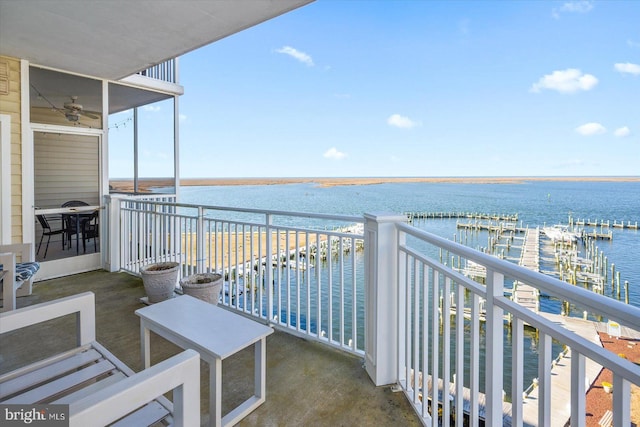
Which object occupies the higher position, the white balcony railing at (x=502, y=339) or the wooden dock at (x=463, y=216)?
the white balcony railing at (x=502, y=339)

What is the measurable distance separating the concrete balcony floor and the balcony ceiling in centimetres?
275

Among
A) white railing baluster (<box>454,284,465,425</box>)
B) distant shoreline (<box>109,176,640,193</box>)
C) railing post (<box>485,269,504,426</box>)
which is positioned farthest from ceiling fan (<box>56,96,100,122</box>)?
railing post (<box>485,269,504,426</box>)

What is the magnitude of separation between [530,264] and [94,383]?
2603 cm

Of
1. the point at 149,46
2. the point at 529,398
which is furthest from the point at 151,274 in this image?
the point at 529,398

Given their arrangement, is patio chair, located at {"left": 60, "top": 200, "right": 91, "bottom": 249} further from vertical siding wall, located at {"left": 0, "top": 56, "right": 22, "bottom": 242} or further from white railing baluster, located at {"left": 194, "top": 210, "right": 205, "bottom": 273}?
white railing baluster, located at {"left": 194, "top": 210, "right": 205, "bottom": 273}

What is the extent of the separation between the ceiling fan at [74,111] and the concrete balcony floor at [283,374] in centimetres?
273

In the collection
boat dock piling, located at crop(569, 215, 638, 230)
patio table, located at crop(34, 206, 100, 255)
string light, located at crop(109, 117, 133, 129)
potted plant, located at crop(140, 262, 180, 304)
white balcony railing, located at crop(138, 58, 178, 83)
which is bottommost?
boat dock piling, located at crop(569, 215, 638, 230)

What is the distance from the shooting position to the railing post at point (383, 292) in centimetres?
196

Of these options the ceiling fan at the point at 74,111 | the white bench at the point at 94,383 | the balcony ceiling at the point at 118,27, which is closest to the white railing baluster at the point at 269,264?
the white bench at the point at 94,383

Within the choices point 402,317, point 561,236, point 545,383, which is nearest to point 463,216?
point 561,236

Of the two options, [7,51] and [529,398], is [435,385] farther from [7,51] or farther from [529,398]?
[529,398]

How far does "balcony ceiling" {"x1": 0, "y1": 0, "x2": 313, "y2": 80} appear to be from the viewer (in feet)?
8.36

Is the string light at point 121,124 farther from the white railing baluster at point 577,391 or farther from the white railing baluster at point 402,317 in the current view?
the white railing baluster at point 577,391

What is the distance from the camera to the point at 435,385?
64.6 inches
